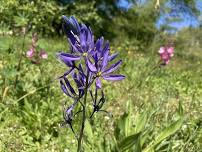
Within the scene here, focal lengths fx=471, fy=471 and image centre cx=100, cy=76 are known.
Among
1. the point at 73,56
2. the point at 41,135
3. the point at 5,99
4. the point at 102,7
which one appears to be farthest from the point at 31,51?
the point at 102,7

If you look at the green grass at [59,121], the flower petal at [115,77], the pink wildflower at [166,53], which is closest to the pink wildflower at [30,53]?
the green grass at [59,121]

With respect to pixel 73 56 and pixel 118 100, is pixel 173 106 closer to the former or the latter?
pixel 118 100

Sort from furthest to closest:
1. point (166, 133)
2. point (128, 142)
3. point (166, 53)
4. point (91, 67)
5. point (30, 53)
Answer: point (166, 53), point (30, 53), point (166, 133), point (128, 142), point (91, 67)

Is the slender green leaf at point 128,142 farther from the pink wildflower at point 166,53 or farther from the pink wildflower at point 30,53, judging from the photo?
the pink wildflower at point 166,53

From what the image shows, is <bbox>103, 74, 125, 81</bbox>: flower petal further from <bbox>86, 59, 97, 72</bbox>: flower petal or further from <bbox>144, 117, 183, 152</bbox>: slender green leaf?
<bbox>144, 117, 183, 152</bbox>: slender green leaf

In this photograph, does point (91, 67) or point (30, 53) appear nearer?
point (91, 67)

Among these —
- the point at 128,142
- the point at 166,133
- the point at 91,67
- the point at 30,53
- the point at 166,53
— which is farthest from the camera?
the point at 166,53

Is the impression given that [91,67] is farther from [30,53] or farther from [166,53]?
[166,53]

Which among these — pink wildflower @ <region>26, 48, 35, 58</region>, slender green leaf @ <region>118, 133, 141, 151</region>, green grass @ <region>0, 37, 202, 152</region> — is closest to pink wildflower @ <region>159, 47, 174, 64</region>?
green grass @ <region>0, 37, 202, 152</region>

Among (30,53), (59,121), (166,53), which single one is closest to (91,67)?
(59,121)

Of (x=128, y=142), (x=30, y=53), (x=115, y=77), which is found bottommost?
(x=128, y=142)

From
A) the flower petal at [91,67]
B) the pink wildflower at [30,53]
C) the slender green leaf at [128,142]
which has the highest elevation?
the pink wildflower at [30,53]

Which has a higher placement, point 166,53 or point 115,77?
point 166,53
